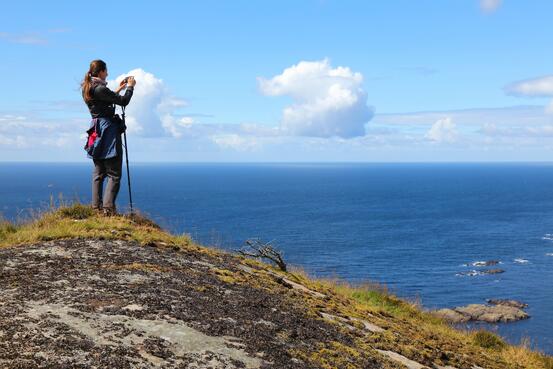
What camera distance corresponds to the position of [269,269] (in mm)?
12258

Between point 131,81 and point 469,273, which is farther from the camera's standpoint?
point 469,273

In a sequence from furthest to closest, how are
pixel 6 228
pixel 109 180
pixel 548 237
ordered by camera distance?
pixel 548 237
pixel 109 180
pixel 6 228

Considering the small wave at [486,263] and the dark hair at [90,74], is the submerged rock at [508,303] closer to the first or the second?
the small wave at [486,263]

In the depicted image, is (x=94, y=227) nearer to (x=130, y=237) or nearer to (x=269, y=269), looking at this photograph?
(x=130, y=237)

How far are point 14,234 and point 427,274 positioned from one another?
80431mm

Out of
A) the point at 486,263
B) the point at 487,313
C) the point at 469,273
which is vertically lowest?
the point at 487,313

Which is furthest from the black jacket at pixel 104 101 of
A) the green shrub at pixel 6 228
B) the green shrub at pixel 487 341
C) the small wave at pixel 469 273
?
the small wave at pixel 469 273

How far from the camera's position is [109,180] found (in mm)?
12391

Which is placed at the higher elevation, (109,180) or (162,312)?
(109,180)

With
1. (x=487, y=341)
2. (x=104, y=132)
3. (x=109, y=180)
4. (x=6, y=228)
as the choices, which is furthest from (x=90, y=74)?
(x=487, y=341)

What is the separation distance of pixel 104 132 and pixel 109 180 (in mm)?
1152

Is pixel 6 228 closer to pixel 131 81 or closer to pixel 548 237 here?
pixel 131 81

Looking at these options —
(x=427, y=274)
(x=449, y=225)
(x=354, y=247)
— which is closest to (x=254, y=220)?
(x=354, y=247)

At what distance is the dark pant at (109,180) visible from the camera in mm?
12297
